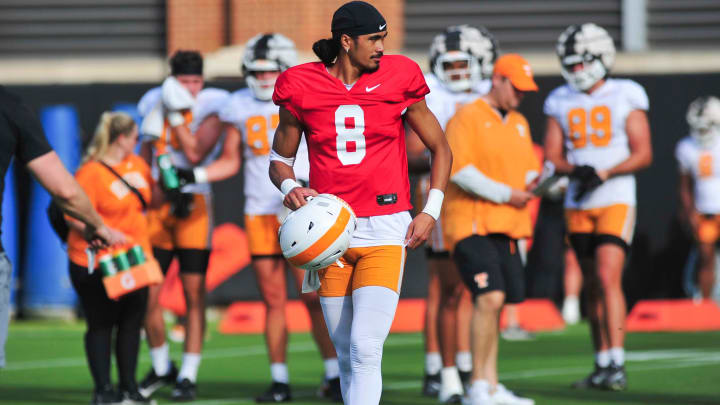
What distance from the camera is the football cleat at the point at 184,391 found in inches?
351

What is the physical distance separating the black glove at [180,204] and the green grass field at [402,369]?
4.31ft

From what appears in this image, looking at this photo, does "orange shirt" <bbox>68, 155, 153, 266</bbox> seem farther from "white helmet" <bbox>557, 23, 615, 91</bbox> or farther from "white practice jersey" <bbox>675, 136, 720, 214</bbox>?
"white practice jersey" <bbox>675, 136, 720, 214</bbox>

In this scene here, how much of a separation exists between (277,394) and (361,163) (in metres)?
3.04

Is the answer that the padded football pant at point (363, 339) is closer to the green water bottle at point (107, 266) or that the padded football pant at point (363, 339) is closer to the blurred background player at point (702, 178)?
the green water bottle at point (107, 266)

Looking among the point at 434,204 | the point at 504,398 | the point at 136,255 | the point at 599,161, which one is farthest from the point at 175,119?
the point at 434,204

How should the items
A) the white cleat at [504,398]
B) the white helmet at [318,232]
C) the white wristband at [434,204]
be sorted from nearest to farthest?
1. the white helmet at [318,232]
2. the white wristband at [434,204]
3. the white cleat at [504,398]

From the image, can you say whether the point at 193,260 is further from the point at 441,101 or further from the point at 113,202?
the point at 441,101

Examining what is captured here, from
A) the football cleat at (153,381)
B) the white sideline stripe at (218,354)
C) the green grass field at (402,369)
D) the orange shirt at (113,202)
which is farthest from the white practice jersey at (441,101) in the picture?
the white sideline stripe at (218,354)

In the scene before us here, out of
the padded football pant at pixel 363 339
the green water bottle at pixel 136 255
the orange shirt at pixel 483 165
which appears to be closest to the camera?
the padded football pant at pixel 363 339

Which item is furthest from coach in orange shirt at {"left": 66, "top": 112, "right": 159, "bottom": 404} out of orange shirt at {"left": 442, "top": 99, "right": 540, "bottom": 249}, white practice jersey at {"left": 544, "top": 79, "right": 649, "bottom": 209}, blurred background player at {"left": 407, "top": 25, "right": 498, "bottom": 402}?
white practice jersey at {"left": 544, "top": 79, "right": 649, "bottom": 209}

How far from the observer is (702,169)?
1484 cm

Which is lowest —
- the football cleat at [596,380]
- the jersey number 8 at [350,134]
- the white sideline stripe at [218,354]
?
the white sideline stripe at [218,354]

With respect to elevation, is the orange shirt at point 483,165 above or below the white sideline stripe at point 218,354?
above

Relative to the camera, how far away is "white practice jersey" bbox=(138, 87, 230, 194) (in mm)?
9570
